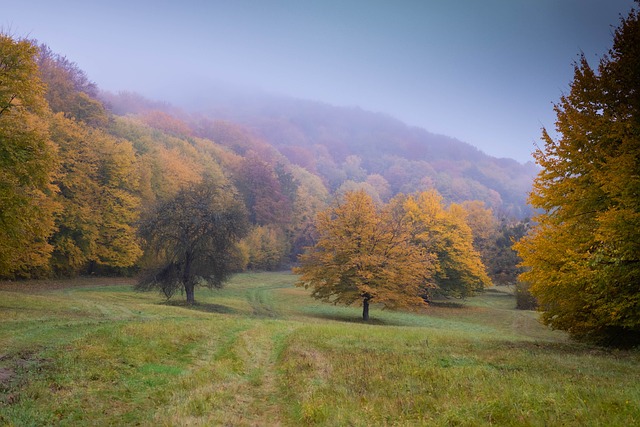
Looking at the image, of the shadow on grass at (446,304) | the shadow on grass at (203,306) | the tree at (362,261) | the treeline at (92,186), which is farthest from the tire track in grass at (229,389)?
the shadow on grass at (446,304)

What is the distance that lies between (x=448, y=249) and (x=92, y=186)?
143 ft

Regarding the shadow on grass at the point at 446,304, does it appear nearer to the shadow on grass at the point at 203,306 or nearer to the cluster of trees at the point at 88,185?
the cluster of trees at the point at 88,185

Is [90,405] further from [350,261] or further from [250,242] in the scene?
[250,242]

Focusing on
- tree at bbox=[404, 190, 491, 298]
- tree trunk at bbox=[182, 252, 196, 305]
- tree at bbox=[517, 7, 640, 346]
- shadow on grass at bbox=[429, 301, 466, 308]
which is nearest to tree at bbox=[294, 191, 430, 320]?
tree trunk at bbox=[182, 252, 196, 305]

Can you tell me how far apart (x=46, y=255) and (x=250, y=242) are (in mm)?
41791

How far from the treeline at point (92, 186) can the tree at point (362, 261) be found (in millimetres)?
6224

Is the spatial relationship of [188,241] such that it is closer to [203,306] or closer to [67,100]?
[203,306]

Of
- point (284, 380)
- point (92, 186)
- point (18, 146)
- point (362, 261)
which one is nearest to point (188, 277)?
point (362, 261)

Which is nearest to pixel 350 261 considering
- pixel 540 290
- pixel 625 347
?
pixel 540 290

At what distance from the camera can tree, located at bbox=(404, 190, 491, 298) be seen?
49969 millimetres

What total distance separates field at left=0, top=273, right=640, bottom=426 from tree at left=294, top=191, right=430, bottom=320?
46.8 ft

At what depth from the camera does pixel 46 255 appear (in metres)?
35.8

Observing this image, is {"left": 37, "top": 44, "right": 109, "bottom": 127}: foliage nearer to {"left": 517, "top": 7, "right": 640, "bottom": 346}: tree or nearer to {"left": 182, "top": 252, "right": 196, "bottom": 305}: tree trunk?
{"left": 182, "top": 252, "right": 196, "bottom": 305}: tree trunk

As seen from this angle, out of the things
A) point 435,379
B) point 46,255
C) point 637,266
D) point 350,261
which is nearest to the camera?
point 435,379
